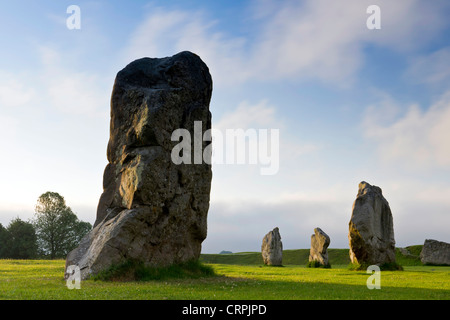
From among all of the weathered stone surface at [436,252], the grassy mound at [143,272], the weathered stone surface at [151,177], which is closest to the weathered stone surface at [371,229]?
the weathered stone surface at [151,177]

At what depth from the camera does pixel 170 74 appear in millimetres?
19125

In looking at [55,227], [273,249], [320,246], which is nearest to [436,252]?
[320,246]

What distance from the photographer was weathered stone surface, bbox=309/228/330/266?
3666 centimetres

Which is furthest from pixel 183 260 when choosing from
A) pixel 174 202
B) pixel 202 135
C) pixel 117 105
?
pixel 117 105

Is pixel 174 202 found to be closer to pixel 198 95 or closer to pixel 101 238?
pixel 101 238

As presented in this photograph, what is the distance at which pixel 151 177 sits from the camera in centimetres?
1669

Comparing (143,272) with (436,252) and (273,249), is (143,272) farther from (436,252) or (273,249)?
(436,252)

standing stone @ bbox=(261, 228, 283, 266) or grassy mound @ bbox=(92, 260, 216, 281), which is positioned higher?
grassy mound @ bbox=(92, 260, 216, 281)

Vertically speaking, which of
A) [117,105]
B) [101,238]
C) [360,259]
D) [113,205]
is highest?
[117,105]

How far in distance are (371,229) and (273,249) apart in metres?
15.2

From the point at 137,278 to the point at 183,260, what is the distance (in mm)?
3105

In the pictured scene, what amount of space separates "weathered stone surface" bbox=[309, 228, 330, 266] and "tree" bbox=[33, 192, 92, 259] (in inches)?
1422

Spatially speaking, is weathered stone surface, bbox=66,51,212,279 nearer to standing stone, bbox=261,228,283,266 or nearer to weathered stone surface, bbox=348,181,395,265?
weathered stone surface, bbox=348,181,395,265

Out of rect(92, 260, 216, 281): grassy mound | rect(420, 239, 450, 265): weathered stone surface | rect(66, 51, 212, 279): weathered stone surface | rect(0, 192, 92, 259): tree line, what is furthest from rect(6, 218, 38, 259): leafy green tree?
rect(420, 239, 450, 265): weathered stone surface
